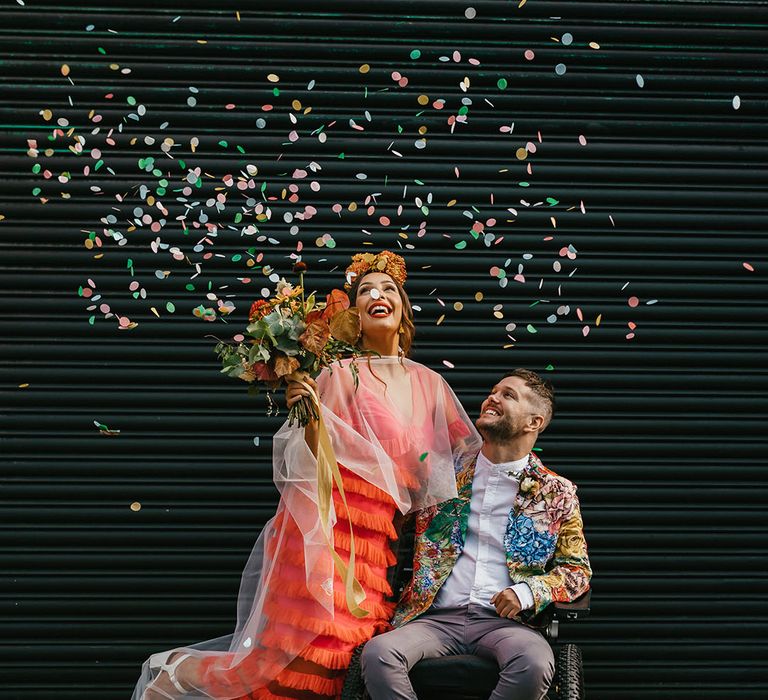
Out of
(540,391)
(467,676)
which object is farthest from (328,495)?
(540,391)

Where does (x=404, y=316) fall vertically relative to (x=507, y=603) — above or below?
above

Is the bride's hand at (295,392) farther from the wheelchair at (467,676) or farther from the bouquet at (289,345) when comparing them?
the wheelchair at (467,676)

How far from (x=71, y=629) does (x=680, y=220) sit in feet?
12.8

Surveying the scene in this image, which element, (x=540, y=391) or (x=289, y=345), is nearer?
(x=289, y=345)

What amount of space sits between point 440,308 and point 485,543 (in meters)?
1.46

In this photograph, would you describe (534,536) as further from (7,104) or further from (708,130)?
(7,104)

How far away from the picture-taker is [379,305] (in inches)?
162

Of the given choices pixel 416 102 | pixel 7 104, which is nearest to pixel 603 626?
pixel 416 102

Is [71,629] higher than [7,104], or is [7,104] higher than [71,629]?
[7,104]

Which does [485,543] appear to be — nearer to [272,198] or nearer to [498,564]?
[498,564]

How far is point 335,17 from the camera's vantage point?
16.6ft

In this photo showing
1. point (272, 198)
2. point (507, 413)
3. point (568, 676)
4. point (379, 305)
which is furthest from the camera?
point (272, 198)

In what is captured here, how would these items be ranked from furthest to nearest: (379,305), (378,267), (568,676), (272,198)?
(272,198) → (378,267) → (379,305) → (568,676)

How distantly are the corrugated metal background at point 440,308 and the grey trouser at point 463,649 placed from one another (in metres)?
1.22
